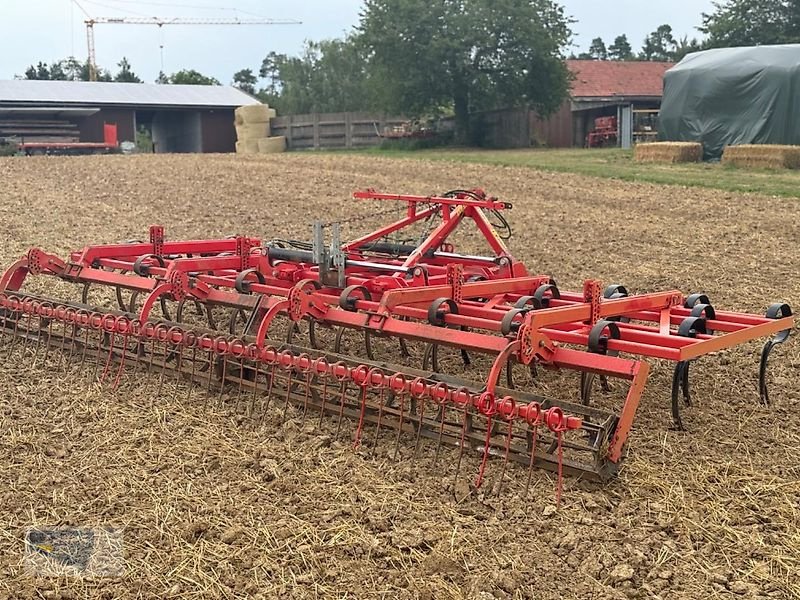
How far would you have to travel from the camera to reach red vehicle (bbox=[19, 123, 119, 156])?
27.5 m

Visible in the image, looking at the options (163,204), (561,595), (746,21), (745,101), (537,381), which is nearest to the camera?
(561,595)

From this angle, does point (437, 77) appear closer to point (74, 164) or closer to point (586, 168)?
Answer: point (586, 168)

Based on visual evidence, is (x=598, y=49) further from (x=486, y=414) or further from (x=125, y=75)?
(x=486, y=414)

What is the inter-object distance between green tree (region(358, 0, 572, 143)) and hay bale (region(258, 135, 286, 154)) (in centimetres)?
368

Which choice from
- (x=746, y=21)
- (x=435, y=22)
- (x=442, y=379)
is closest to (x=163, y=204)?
(x=442, y=379)

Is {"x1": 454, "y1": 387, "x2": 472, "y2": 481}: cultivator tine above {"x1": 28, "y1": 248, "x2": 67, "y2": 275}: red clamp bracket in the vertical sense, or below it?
below

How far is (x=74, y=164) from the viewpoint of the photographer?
1958cm

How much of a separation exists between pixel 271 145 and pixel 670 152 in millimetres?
13403

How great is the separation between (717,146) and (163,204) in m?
13.8

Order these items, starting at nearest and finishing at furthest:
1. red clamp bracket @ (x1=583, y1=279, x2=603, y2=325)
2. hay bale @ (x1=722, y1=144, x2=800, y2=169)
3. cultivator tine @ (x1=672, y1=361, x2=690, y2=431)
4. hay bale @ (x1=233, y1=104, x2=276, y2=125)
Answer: cultivator tine @ (x1=672, y1=361, x2=690, y2=431)
red clamp bracket @ (x1=583, y1=279, x2=603, y2=325)
hay bale @ (x1=722, y1=144, x2=800, y2=169)
hay bale @ (x1=233, y1=104, x2=276, y2=125)

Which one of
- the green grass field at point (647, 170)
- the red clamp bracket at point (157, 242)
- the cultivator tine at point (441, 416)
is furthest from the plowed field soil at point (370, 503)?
the green grass field at point (647, 170)

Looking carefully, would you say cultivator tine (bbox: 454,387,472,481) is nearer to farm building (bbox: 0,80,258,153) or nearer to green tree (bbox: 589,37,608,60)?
farm building (bbox: 0,80,258,153)

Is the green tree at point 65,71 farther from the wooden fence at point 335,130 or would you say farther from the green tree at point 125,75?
the wooden fence at point 335,130

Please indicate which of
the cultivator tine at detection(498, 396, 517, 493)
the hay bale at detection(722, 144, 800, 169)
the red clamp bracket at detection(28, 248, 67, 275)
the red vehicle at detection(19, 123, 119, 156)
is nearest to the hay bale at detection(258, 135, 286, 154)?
the red vehicle at detection(19, 123, 119, 156)
